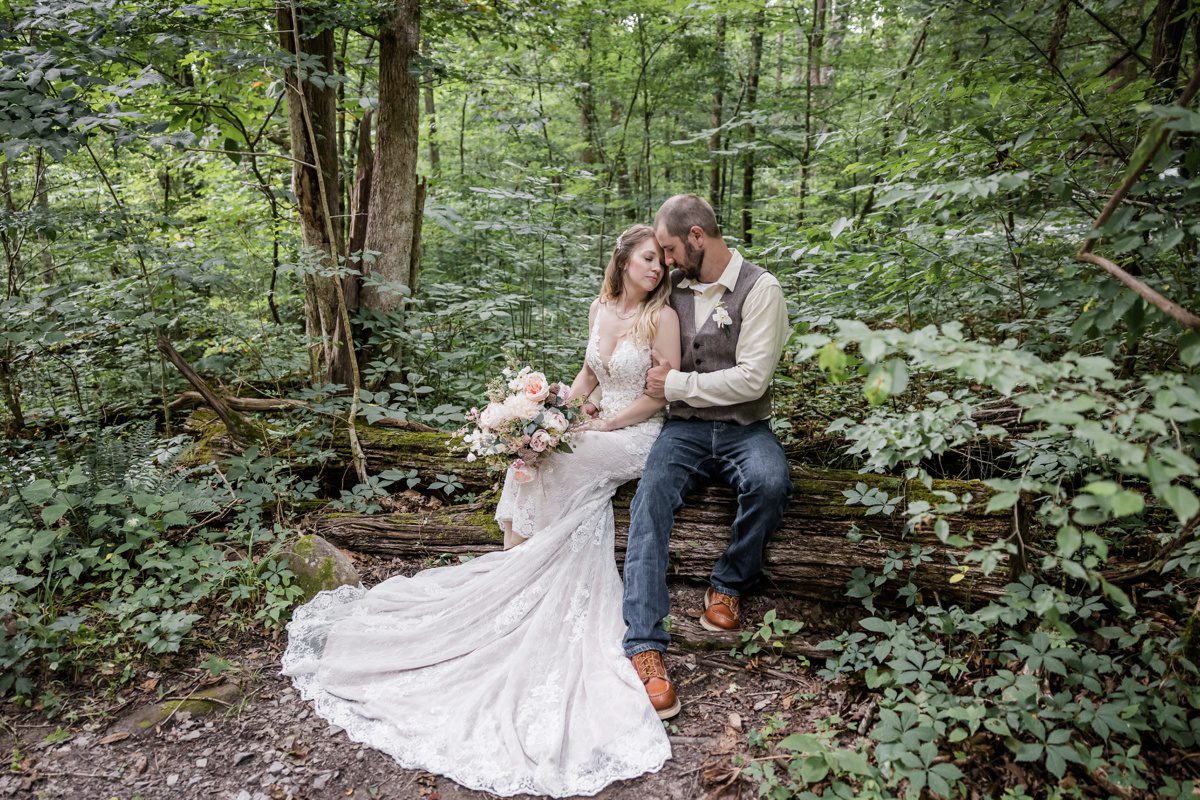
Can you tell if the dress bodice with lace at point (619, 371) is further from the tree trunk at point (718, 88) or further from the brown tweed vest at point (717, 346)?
the tree trunk at point (718, 88)

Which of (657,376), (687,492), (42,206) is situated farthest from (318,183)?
(687,492)

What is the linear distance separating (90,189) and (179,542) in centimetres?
558

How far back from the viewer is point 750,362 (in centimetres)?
345

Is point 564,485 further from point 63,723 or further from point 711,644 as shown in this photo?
point 63,723

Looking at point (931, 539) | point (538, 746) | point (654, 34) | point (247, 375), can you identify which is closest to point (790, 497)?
point (931, 539)

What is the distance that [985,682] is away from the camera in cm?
244

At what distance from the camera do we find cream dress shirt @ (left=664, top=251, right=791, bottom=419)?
3.44 m

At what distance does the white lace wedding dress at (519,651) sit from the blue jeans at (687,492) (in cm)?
22

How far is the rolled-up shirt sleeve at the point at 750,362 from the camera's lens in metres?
3.44

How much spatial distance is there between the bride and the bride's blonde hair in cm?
1

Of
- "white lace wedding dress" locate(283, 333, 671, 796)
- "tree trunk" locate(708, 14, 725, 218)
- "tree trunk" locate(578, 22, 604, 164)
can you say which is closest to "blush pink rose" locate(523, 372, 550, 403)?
"white lace wedding dress" locate(283, 333, 671, 796)

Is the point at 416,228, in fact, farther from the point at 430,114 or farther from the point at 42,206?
the point at 430,114

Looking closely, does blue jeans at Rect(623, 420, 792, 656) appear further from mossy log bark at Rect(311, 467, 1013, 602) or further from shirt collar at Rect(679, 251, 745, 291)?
shirt collar at Rect(679, 251, 745, 291)

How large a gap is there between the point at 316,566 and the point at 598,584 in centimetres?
167
